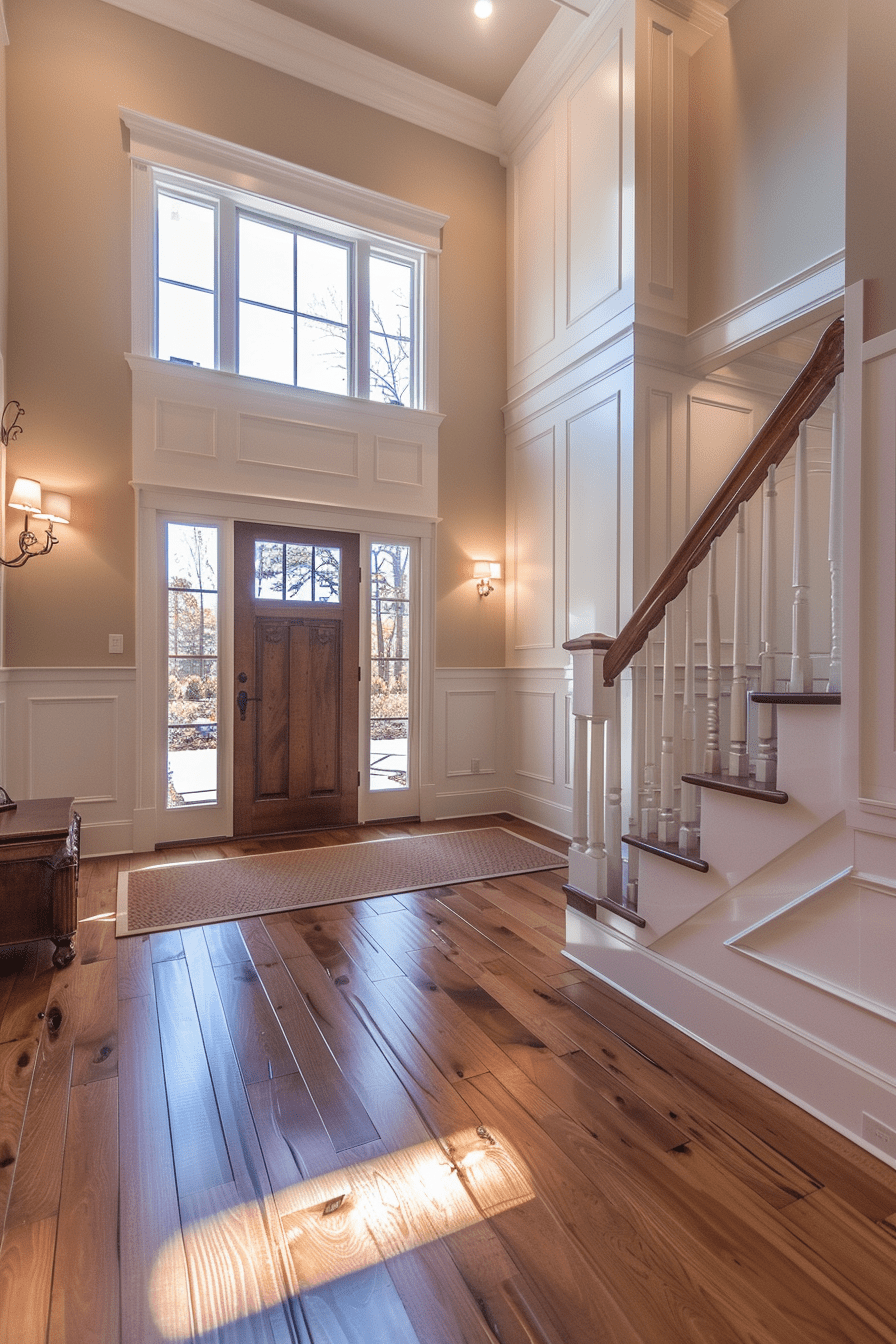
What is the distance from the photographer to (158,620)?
429 centimetres

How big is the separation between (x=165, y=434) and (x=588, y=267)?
114 inches

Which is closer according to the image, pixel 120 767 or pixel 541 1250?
pixel 541 1250

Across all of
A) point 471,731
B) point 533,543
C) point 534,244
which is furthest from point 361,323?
point 471,731

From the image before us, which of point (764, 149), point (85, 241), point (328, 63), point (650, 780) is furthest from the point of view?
point (328, 63)

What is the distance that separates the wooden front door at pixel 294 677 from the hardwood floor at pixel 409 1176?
214cm

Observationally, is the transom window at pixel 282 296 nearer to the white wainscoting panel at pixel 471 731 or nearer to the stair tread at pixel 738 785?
the white wainscoting panel at pixel 471 731

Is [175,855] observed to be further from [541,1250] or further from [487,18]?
[487,18]

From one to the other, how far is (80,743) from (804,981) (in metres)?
3.91

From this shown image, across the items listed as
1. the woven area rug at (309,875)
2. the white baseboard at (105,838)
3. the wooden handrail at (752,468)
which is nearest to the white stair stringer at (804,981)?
the wooden handrail at (752,468)

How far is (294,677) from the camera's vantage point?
185 inches

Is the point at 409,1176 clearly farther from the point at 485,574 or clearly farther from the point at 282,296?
the point at 282,296

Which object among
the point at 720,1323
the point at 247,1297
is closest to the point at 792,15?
the point at 720,1323

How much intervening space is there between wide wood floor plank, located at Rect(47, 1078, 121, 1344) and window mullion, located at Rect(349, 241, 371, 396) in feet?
14.7

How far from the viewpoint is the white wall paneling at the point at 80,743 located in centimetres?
394
